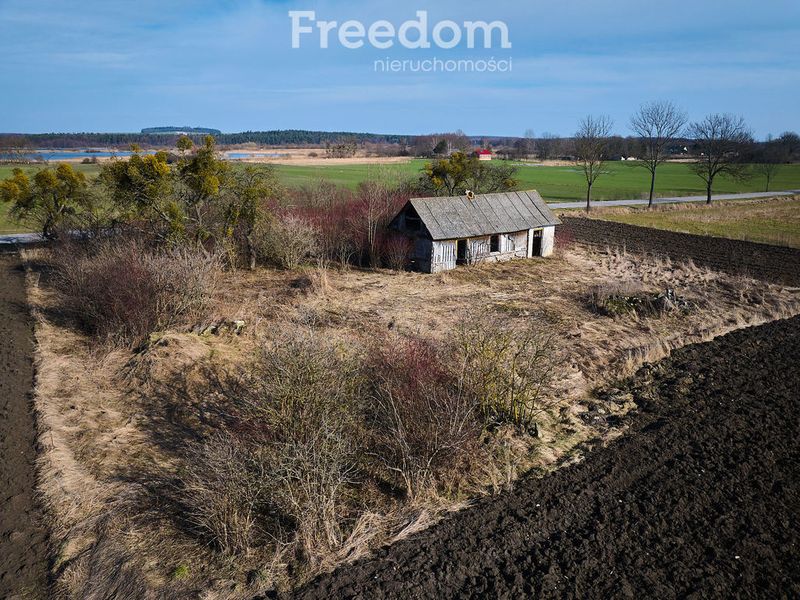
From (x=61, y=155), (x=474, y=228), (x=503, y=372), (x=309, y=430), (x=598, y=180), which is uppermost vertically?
(x=61, y=155)

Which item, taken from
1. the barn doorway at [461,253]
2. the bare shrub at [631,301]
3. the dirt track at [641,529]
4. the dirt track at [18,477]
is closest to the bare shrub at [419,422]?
the dirt track at [641,529]

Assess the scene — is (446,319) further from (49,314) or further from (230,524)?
(49,314)

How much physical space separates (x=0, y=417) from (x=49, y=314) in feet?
22.9

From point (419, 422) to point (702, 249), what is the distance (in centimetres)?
2504

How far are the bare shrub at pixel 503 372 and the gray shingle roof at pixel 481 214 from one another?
12277 millimetres

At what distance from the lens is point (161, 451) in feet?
32.5

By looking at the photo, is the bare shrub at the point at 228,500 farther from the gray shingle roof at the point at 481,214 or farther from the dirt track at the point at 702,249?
the dirt track at the point at 702,249

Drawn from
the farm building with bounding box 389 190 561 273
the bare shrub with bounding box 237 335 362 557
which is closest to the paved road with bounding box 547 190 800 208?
the farm building with bounding box 389 190 561 273

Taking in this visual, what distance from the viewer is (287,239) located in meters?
23.5

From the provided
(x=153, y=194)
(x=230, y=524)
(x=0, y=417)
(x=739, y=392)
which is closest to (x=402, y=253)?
(x=153, y=194)

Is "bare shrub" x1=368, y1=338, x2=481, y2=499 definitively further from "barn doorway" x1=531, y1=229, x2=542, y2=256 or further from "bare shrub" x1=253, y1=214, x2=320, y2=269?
"barn doorway" x1=531, y1=229, x2=542, y2=256

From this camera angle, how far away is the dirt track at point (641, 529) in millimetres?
6879

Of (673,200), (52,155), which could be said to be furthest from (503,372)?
(52,155)

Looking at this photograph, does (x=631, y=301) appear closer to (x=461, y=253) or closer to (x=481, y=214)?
(x=461, y=253)
